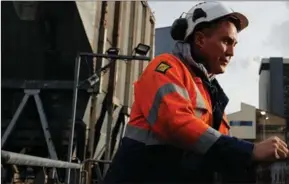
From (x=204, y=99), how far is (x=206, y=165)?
0.85ft

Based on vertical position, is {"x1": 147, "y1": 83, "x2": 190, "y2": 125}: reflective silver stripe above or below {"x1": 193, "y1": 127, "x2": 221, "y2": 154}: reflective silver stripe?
above

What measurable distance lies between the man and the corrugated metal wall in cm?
590

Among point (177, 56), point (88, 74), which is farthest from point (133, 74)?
point (177, 56)

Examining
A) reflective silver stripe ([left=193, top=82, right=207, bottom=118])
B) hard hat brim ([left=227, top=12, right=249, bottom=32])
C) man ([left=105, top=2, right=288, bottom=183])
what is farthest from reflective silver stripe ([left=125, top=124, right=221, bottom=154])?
hard hat brim ([left=227, top=12, right=249, bottom=32])

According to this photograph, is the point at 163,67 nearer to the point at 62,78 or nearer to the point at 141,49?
the point at 62,78

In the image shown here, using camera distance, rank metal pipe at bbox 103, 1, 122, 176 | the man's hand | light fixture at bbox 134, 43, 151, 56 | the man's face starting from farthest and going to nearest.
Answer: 1. metal pipe at bbox 103, 1, 122, 176
2. light fixture at bbox 134, 43, 151, 56
3. the man's face
4. the man's hand

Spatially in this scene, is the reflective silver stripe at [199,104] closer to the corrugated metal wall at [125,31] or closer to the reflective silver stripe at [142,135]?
the reflective silver stripe at [142,135]

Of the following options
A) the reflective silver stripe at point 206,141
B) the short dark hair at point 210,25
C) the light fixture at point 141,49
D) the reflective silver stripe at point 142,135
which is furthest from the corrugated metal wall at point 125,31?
the reflective silver stripe at point 206,141

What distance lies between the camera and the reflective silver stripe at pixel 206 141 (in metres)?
1.40

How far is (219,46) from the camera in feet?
5.43

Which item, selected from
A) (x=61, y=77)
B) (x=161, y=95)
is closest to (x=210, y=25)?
(x=161, y=95)

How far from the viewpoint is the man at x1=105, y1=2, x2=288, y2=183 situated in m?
1.40

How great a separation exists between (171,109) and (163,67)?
0.20 metres

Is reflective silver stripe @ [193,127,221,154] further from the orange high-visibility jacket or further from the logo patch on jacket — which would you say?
the logo patch on jacket
